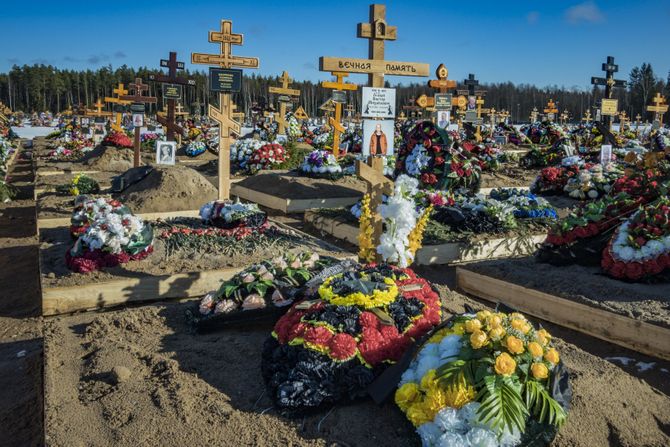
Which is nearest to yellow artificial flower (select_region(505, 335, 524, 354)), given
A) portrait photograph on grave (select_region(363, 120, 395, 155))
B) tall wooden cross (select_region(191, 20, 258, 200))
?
portrait photograph on grave (select_region(363, 120, 395, 155))

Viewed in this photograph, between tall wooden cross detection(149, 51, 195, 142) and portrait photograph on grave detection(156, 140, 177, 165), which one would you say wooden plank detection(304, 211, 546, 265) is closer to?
portrait photograph on grave detection(156, 140, 177, 165)

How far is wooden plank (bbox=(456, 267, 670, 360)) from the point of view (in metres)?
5.30

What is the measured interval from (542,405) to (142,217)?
27.9ft

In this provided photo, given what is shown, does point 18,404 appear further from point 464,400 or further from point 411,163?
point 411,163

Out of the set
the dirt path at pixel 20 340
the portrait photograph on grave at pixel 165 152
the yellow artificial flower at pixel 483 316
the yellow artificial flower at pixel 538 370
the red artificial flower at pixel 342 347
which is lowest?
the dirt path at pixel 20 340

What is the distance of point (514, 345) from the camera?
3393 mm

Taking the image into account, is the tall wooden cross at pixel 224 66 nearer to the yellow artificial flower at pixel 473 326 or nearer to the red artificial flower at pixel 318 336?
the red artificial flower at pixel 318 336

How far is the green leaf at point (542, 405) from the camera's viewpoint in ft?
10.8

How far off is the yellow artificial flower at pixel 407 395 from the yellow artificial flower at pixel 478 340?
455 mm

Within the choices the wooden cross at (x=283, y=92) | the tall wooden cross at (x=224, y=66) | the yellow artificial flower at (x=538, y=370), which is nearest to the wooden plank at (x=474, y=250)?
the tall wooden cross at (x=224, y=66)

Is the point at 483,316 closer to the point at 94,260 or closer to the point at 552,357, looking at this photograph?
the point at 552,357

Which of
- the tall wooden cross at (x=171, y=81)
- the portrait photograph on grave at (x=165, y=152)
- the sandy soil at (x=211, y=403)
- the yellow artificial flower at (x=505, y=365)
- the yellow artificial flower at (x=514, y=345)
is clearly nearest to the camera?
the yellow artificial flower at (x=505, y=365)

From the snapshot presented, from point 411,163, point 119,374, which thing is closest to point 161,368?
point 119,374

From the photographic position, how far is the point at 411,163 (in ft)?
40.1
